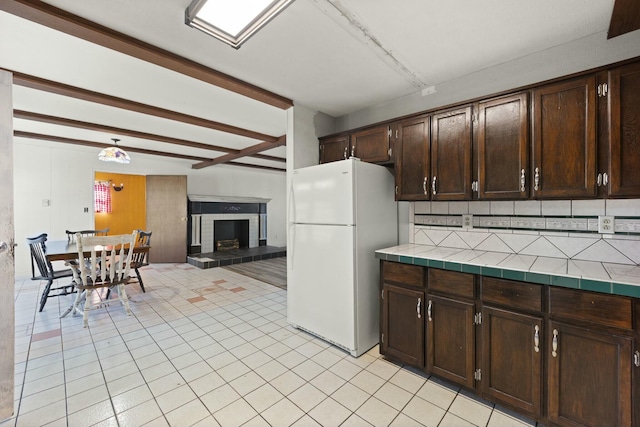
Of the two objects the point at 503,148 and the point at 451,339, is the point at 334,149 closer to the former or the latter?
the point at 503,148

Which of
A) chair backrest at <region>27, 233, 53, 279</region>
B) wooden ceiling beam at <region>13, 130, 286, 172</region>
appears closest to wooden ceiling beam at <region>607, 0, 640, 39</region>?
chair backrest at <region>27, 233, 53, 279</region>

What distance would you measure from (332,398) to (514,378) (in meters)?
1.12

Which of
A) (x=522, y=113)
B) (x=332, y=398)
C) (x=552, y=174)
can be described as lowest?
(x=332, y=398)

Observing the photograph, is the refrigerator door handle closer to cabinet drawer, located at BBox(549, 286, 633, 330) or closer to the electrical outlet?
cabinet drawer, located at BBox(549, 286, 633, 330)

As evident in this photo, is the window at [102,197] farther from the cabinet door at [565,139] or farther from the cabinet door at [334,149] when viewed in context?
the cabinet door at [565,139]

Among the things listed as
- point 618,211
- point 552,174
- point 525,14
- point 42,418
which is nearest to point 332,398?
point 42,418

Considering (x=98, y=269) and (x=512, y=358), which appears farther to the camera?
(x=98, y=269)

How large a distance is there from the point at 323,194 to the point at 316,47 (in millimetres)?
1170

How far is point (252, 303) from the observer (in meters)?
3.62

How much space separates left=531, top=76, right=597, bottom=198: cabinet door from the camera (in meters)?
1.62

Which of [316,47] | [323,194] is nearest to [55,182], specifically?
[323,194]

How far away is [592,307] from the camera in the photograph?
136cm

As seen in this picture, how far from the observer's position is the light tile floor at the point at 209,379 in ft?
5.31

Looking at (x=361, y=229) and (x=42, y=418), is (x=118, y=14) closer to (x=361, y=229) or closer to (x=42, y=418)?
(x=361, y=229)
